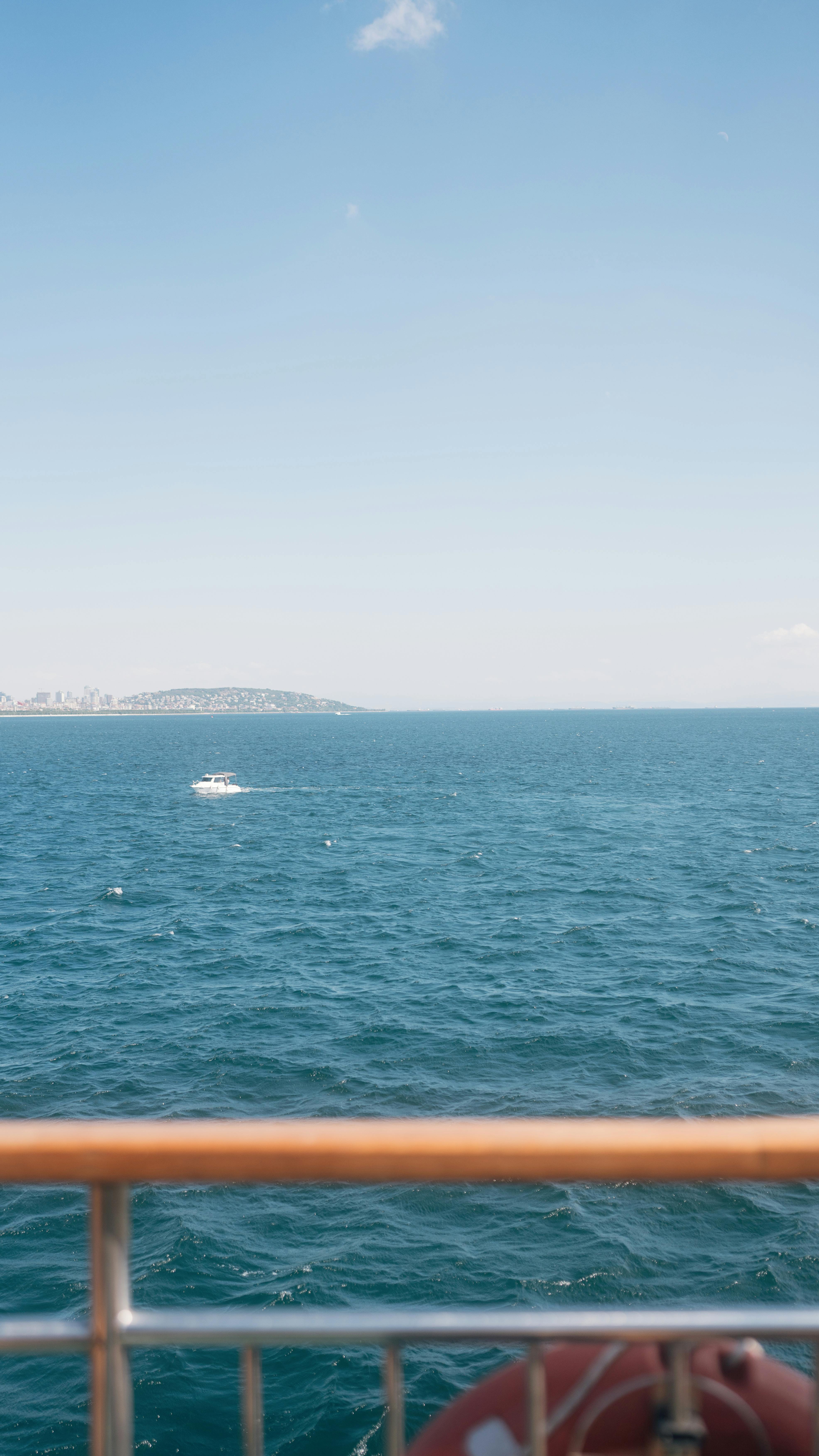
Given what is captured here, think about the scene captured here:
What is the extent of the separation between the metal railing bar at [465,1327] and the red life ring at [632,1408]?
67mm

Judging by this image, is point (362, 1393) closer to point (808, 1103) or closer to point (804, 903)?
point (808, 1103)

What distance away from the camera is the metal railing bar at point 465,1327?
181 cm

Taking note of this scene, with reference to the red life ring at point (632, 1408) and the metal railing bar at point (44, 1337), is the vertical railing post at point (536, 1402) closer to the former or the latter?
the red life ring at point (632, 1408)

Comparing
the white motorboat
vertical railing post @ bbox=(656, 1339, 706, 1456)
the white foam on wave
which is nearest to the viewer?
vertical railing post @ bbox=(656, 1339, 706, 1456)

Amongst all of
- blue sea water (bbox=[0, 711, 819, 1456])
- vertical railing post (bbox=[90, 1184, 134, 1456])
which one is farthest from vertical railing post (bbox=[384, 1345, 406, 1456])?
blue sea water (bbox=[0, 711, 819, 1456])

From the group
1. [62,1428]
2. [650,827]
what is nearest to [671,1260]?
[62,1428]

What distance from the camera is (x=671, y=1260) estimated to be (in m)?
14.6

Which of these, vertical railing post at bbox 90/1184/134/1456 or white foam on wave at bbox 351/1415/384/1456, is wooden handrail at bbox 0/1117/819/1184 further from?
white foam on wave at bbox 351/1415/384/1456

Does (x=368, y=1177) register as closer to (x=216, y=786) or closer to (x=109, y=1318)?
(x=109, y=1318)

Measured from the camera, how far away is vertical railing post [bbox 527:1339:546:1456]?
5.88ft

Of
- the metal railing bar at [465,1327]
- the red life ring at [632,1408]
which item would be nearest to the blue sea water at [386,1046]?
the red life ring at [632,1408]

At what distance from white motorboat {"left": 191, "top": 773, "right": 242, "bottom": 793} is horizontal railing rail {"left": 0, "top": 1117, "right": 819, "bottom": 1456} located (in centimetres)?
8001

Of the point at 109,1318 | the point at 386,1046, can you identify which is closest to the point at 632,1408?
the point at 109,1318

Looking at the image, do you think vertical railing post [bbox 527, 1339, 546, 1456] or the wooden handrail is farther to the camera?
the wooden handrail
